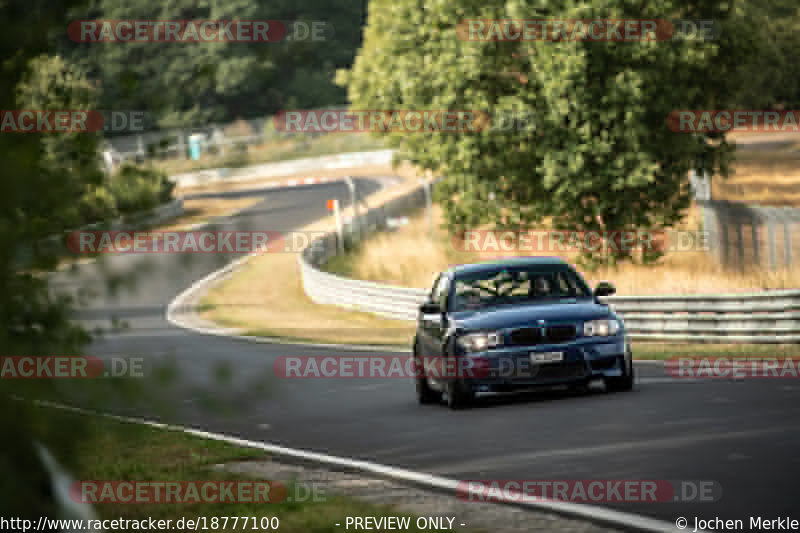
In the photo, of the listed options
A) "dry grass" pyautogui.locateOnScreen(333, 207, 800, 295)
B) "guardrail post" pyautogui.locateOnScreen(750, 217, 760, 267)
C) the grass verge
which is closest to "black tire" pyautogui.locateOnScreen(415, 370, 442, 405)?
the grass verge

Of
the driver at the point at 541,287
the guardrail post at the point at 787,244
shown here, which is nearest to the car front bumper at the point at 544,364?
the driver at the point at 541,287

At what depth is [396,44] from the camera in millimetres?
40438

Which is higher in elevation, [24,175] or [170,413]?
[24,175]

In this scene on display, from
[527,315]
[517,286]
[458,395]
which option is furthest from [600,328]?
[458,395]

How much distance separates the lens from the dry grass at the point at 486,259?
2819cm

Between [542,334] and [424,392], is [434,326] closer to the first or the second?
[424,392]

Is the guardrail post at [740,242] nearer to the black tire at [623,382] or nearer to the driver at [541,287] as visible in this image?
the driver at [541,287]

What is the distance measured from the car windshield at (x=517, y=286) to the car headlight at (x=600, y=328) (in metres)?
0.98

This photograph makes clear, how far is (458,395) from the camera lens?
13594mm

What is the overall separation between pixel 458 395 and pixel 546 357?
3.48 feet

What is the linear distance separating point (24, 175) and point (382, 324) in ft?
89.8

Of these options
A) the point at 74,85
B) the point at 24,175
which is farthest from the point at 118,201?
the point at 74,85

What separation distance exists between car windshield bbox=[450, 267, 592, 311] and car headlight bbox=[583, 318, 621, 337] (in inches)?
38.7

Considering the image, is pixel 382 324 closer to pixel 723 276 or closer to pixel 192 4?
pixel 723 276
